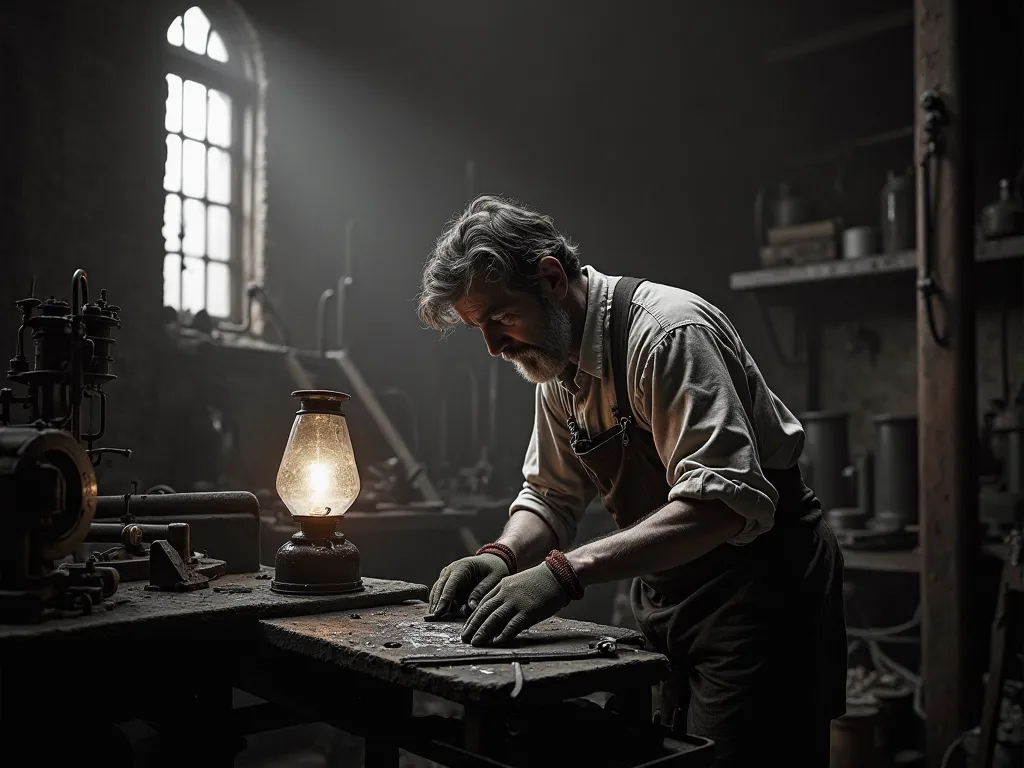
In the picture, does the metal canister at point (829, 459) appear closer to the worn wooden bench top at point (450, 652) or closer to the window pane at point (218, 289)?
the window pane at point (218, 289)

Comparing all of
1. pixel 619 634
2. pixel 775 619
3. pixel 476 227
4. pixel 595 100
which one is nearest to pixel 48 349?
pixel 476 227

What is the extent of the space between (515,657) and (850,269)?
5.36 metres

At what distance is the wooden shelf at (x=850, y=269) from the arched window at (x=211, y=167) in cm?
378

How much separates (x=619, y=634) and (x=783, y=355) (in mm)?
6800

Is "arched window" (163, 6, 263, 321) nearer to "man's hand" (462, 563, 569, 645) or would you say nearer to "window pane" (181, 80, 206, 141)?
"window pane" (181, 80, 206, 141)

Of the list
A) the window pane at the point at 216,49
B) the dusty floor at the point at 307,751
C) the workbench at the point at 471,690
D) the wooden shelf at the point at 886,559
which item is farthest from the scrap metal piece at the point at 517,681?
the window pane at the point at 216,49

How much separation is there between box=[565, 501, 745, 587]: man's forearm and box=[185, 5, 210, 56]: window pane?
19.9 ft

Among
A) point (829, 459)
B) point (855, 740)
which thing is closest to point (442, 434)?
point (829, 459)

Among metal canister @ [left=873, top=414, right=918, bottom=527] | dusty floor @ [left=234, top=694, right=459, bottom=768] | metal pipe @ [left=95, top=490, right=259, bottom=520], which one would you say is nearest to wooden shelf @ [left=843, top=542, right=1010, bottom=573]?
metal canister @ [left=873, top=414, right=918, bottom=527]

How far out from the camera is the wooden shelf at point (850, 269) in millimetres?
5863

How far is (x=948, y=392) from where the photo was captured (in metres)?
4.89

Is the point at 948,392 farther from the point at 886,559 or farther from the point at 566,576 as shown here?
the point at 566,576

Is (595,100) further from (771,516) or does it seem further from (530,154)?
(771,516)

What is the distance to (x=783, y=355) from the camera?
850 centimetres
